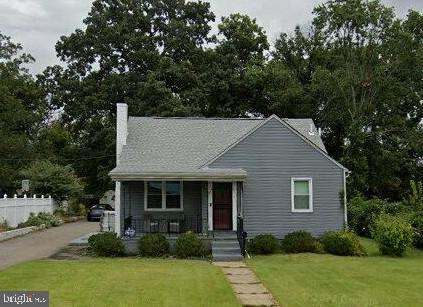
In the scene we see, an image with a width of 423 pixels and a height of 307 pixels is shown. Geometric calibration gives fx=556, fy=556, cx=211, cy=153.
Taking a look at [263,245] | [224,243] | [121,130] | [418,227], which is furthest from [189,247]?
[418,227]

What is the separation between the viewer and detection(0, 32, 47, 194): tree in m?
44.6

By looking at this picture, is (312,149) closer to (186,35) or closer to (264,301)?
(264,301)

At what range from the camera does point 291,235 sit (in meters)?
22.2

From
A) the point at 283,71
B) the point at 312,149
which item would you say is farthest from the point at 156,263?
the point at 283,71

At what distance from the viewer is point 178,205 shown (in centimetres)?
2408

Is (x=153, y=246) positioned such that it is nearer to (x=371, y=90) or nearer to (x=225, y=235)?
(x=225, y=235)

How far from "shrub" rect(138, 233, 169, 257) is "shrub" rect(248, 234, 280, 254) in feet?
11.1

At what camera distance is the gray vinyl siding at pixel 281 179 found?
77.5 ft

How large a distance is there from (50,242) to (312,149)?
12704 mm

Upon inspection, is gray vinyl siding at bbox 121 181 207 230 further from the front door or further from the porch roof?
the porch roof

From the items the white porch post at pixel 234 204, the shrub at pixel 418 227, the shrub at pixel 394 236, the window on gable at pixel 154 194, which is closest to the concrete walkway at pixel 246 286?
the white porch post at pixel 234 204

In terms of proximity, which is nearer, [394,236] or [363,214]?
[394,236]

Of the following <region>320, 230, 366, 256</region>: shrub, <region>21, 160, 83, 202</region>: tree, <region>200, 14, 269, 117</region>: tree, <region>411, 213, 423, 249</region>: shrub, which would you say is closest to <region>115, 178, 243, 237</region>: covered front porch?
<region>320, 230, 366, 256</region>: shrub

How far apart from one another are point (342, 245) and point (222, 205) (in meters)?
5.28
